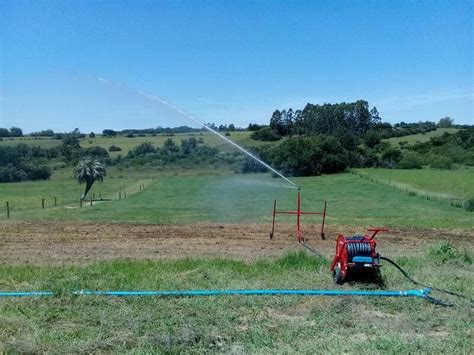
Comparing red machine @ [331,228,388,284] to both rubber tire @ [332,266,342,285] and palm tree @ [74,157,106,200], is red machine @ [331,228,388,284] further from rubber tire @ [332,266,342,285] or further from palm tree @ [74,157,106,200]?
palm tree @ [74,157,106,200]

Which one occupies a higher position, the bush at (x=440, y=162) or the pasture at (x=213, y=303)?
the bush at (x=440, y=162)

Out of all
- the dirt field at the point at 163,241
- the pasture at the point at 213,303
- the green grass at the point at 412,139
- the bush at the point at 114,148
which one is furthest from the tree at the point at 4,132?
the pasture at the point at 213,303

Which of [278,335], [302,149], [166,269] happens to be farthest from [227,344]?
[302,149]

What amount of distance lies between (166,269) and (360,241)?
3.50 meters

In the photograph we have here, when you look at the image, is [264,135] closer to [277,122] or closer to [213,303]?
[277,122]

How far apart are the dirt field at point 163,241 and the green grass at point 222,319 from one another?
11.9 ft

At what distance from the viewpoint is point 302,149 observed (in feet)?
215

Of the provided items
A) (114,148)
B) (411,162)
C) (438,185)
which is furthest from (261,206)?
(411,162)

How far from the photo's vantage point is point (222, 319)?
22.3ft

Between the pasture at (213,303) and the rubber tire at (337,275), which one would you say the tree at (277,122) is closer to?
the pasture at (213,303)

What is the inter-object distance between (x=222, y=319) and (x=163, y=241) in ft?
31.0

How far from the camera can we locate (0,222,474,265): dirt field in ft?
43.8

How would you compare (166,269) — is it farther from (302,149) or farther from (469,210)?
(302,149)

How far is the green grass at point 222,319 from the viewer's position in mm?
5910
